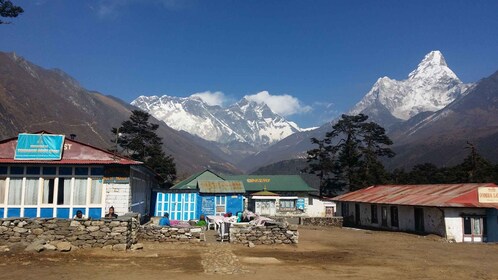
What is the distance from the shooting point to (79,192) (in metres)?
24.1

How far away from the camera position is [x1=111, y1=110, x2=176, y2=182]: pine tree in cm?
6075

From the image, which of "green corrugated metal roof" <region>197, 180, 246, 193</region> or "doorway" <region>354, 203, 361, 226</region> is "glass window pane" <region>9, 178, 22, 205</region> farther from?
"doorway" <region>354, 203, 361, 226</region>

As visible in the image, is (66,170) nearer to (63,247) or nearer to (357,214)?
(63,247)

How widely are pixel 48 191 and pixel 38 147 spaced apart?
2.34 metres

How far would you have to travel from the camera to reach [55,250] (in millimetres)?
16641

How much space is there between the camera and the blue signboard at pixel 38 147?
2369cm

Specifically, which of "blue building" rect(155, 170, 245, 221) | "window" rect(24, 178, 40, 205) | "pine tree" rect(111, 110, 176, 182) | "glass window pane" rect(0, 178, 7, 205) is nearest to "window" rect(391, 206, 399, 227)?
"blue building" rect(155, 170, 245, 221)

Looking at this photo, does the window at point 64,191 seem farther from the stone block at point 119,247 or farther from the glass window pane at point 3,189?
the stone block at point 119,247

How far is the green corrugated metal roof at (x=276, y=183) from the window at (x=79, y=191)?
132 feet

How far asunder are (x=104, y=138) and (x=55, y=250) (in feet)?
615

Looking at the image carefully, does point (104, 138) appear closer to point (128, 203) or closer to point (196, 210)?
point (196, 210)

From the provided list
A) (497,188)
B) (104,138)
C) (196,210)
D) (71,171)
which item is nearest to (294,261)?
(71,171)

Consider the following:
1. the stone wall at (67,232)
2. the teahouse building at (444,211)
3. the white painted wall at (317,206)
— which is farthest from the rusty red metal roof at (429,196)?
the stone wall at (67,232)

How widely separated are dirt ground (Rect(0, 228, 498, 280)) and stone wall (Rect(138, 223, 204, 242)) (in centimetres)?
69
